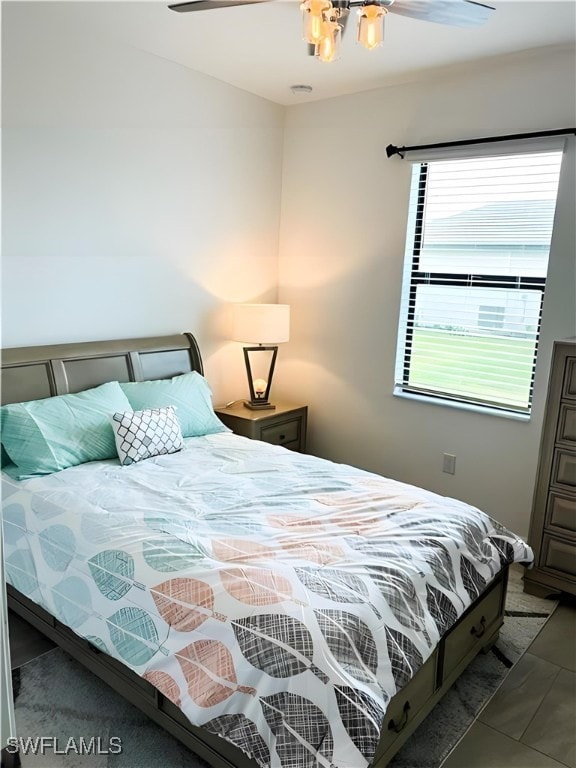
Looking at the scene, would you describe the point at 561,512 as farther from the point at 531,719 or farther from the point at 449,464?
the point at 531,719

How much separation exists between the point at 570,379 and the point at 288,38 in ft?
7.06

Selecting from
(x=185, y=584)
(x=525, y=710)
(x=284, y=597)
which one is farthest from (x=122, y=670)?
(x=525, y=710)

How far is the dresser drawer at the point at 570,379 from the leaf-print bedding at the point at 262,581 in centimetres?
76

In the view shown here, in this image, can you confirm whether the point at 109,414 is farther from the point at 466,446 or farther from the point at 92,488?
the point at 466,446

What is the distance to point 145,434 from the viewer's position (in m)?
2.80

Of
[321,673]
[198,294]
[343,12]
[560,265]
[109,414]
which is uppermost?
[343,12]

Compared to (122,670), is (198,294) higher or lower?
higher

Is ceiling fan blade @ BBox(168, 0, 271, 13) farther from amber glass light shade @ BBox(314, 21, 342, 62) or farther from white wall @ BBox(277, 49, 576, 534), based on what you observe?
white wall @ BBox(277, 49, 576, 534)

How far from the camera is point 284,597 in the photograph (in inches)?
66.7

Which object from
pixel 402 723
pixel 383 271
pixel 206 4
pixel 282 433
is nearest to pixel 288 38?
pixel 206 4

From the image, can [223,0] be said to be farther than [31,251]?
No

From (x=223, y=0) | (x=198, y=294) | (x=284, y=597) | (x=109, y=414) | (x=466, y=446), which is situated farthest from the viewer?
(x=198, y=294)

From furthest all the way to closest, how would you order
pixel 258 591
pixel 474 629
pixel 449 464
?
1. pixel 449 464
2. pixel 474 629
3. pixel 258 591

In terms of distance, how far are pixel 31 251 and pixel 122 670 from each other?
199 centimetres
